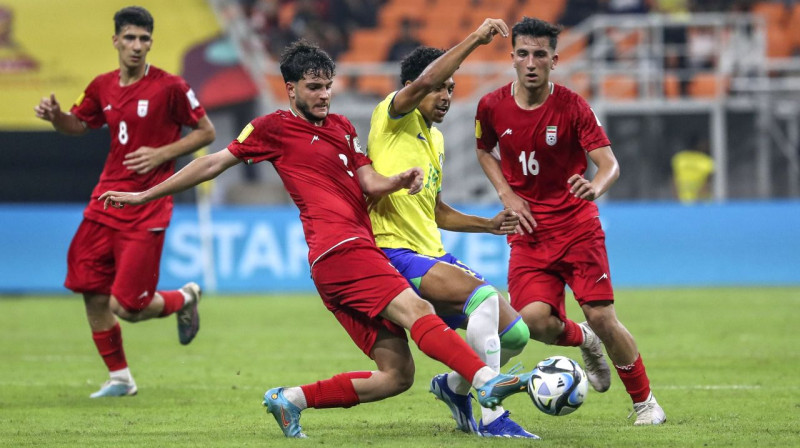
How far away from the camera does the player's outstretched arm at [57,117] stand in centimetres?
834

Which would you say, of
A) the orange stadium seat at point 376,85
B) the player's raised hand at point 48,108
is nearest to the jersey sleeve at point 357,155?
the player's raised hand at point 48,108

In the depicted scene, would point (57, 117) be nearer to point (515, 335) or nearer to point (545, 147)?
point (545, 147)

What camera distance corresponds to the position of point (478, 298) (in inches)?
243

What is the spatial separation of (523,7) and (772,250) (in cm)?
810

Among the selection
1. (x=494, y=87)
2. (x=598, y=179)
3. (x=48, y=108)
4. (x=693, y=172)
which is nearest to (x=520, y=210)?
(x=598, y=179)

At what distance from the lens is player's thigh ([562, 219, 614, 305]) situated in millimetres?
6938

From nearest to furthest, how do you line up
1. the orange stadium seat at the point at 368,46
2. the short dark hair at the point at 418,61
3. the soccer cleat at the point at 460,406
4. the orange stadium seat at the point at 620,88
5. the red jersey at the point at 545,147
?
the soccer cleat at the point at 460,406
the short dark hair at the point at 418,61
the red jersey at the point at 545,147
the orange stadium seat at the point at 620,88
the orange stadium seat at the point at 368,46

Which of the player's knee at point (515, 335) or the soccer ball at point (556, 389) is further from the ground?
the player's knee at point (515, 335)

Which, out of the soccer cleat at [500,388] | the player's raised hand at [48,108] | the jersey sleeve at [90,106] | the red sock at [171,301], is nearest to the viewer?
the soccer cleat at [500,388]

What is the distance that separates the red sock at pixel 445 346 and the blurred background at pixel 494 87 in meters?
12.1

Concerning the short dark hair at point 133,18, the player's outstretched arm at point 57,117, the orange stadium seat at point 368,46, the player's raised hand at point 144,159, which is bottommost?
the player's raised hand at point 144,159

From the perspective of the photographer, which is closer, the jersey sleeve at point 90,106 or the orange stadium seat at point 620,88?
the jersey sleeve at point 90,106

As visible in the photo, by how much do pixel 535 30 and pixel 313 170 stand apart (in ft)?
5.43

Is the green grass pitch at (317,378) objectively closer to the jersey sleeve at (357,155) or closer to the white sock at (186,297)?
the white sock at (186,297)
